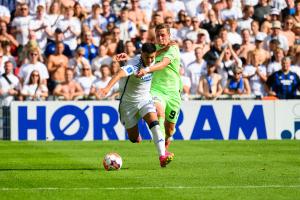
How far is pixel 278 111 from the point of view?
80.9ft

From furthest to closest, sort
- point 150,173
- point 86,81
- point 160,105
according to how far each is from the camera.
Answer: point 86,81, point 160,105, point 150,173

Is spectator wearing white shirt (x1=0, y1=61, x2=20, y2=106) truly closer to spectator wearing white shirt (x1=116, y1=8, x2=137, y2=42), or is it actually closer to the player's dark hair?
spectator wearing white shirt (x1=116, y1=8, x2=137, y2=42)

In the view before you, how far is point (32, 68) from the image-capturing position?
2383 centimetres

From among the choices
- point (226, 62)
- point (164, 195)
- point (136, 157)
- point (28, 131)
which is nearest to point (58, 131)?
point (28, 131)

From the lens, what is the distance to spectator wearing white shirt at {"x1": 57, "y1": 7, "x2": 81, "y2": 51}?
81.9 ft

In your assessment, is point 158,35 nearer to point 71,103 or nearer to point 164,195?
point 164,195

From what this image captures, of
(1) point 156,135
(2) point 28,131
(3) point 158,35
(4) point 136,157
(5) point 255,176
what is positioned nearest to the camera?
(5) point 255,176

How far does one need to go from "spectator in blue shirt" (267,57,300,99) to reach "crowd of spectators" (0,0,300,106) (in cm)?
3

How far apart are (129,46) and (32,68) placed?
284cm

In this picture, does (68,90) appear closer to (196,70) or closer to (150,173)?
(196,70)

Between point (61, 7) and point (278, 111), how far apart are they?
7272 mm

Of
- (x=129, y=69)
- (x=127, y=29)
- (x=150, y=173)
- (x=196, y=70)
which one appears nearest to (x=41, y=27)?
(x=127, y=29)

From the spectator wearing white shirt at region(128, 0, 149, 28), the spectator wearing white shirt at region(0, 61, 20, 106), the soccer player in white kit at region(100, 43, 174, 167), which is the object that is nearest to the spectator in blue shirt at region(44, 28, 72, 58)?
the spectator wearing white shirt at region(0, 61, 20, 106)

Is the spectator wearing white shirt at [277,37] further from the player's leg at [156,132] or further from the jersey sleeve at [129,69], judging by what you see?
the jersey sleeve at [129,69]
